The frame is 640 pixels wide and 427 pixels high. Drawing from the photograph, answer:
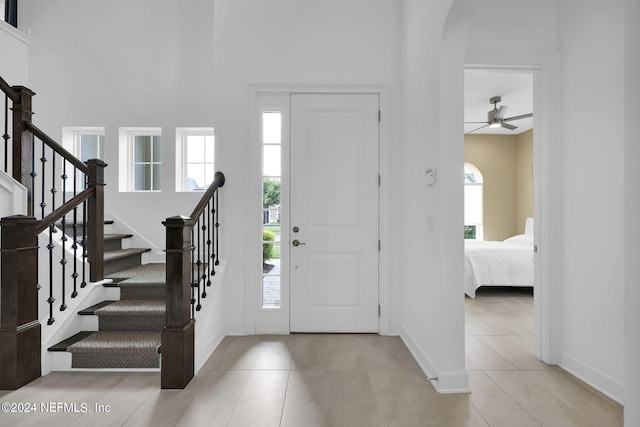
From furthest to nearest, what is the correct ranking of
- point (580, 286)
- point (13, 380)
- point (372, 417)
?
1. point (580, 286)
2. point (13, 380)
3. point (372, 417)

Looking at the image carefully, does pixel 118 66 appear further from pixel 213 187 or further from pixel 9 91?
pixel 213 187

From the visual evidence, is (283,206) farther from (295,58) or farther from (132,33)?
(132,33)

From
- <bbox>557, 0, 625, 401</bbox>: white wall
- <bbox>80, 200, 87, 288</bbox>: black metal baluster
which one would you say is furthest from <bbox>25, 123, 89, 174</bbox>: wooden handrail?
<bbox>557, 0, 625, 401</bbox>: white wall

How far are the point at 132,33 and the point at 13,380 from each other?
12.1ft

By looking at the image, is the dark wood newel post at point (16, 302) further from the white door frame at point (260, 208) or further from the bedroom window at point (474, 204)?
the bedroom window at point (474, 204)

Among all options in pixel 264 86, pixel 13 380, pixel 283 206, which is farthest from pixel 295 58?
pixel 13 380

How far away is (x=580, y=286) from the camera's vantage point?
247 cm

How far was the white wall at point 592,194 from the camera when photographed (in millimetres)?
2170

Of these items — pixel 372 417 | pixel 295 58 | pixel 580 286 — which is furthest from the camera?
pixel 295 58

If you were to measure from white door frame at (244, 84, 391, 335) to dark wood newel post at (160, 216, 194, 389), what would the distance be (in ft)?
3.30

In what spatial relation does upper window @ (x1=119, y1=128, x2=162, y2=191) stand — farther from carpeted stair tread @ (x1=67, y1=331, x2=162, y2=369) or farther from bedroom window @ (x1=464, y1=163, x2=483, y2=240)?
bedroom window @ (x1=464, y1=163, x2=483, y2=240)

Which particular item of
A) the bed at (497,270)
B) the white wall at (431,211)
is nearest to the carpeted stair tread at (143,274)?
the white wall at (431,211)

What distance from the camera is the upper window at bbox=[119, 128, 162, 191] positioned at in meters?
4.26

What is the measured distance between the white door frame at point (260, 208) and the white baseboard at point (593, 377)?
1388 mm
